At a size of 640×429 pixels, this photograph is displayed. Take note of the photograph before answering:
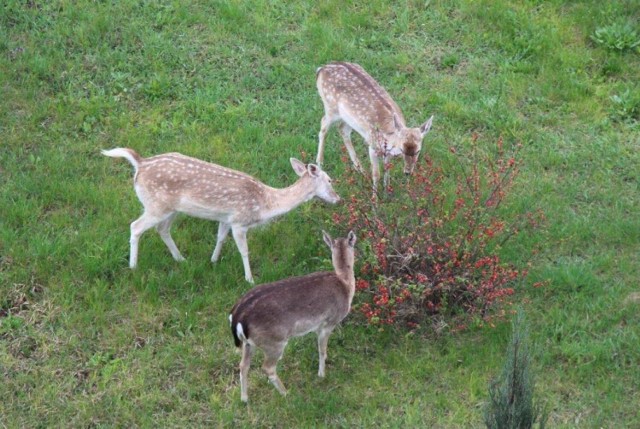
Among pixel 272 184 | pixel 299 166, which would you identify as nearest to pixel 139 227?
pixel 299 166

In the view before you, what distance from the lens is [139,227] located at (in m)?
9.09

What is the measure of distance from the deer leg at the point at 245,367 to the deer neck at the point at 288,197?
188 centimetres

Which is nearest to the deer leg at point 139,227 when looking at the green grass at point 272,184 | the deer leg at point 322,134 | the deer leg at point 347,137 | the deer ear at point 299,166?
the green grass at point 272,184

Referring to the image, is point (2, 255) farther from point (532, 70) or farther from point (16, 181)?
point (532, 70)

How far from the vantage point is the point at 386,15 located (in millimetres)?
13156

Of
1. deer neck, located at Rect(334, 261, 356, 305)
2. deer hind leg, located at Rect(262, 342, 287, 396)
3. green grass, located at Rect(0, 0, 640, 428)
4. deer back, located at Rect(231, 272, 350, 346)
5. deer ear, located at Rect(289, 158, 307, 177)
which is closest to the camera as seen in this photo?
deer back, located at Rect(231, 272, 350, 346)

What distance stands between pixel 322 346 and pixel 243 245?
1483 millimetres

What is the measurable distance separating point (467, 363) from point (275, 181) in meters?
3.17

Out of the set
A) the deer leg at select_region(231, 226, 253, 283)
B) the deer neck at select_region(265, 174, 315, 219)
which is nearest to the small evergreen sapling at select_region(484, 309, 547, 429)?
the deer leg at select_region(231, 226, 253, 283)

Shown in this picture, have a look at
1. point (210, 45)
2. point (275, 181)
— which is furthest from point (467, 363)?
point (210, 45)

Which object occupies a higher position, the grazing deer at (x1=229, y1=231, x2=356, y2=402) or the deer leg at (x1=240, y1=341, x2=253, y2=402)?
the grazing deer at (x1=229, y1=231, x2=356, y2=402)

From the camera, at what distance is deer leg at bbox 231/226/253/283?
913 cm

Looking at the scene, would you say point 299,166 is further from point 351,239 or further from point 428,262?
point 428,262

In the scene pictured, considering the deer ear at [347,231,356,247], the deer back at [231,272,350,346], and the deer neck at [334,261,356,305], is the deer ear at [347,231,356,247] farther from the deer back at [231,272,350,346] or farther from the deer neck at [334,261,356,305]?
the deer back at [231,272,350,346]
